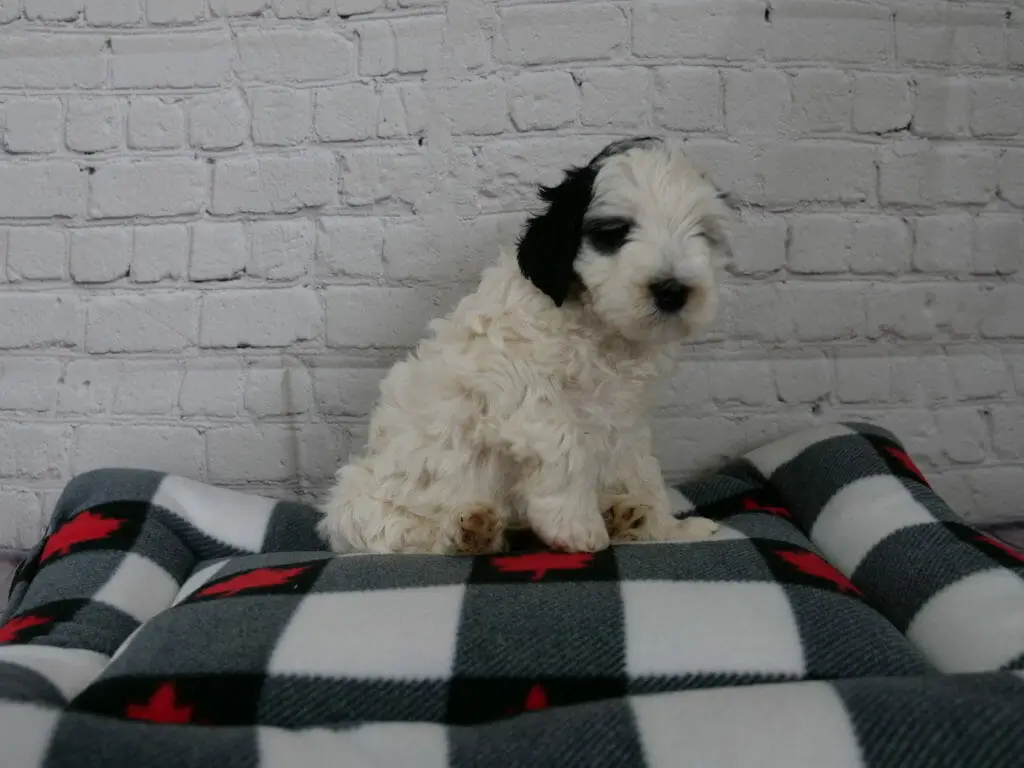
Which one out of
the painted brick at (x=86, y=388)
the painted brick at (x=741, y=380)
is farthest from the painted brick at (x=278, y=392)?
the painted brick at (x=741, y=380)

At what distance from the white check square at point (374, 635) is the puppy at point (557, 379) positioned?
271 mm

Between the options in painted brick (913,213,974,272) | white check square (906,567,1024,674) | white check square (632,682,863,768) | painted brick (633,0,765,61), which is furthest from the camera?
painted brick (913,213,974,272)

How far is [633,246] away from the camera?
1300 mm

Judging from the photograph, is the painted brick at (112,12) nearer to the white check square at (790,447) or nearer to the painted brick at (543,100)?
the painted brick at (543,100)

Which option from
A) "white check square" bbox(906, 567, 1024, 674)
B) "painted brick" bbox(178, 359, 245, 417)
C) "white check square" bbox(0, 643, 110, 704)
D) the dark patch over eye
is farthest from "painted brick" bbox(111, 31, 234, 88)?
"white check square" bbox(906, 567, 1024, 674)

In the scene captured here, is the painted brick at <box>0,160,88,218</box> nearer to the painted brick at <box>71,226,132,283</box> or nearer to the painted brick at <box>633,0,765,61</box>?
the painted brick at <box>71,226,132,283</box>

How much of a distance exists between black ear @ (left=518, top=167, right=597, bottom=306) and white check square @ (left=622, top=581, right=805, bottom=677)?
1.77 ft

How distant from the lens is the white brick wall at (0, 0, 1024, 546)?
1.79 meters

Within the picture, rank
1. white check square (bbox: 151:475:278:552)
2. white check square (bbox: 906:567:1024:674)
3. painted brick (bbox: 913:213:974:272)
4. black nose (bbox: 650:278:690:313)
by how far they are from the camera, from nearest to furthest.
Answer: white check square (bbox: 906:567:1024:674) → black nose (bbox: 650:278:690:313) → white check square (bbox: 151:475:278:552) → painted brick (bbox: 913:213:974:272)

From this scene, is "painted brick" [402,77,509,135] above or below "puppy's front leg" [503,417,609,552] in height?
above

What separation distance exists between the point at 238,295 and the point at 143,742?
1.25 m

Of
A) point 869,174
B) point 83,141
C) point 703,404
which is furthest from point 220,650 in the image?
point 869,174

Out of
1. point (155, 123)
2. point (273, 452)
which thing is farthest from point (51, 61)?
point (273, 452)

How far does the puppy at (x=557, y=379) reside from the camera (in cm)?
132
